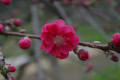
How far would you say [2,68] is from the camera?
0.92 metres

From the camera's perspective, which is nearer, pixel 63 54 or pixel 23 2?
pixel 63 54

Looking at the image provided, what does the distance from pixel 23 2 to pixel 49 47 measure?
2929mm

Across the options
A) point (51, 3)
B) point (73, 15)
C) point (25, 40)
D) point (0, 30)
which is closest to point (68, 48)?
point (25, 40)

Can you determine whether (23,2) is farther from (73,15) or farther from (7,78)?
(7,78)

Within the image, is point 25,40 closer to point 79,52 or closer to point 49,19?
point 79,52

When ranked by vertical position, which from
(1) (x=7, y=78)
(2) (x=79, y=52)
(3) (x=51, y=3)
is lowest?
(1) (x=7, y=78)

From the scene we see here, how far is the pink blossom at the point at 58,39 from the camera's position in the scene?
1045 millimetres

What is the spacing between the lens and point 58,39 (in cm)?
110

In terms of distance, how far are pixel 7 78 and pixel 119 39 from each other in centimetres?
52

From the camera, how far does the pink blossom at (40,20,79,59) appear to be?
41.1 inches

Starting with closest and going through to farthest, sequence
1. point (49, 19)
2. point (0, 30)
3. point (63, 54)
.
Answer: point (63, 54) → point (0, 30) → point (49, 19)

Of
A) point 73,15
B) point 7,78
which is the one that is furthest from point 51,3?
point 7,78

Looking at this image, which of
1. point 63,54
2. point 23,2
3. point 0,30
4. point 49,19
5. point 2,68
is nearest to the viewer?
point 2,68

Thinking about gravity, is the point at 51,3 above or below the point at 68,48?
above
